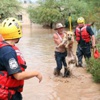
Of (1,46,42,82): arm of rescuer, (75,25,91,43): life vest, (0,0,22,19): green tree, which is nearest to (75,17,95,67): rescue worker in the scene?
(75,25,91,43): life vest

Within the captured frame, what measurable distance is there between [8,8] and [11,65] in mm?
31895

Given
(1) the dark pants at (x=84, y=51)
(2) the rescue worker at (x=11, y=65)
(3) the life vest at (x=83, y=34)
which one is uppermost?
(2) the rescue worker at (x=11, y=65)

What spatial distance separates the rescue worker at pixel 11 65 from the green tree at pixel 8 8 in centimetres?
2971

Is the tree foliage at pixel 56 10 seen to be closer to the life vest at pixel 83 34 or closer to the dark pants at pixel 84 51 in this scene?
the dark pants at pixel 84 51

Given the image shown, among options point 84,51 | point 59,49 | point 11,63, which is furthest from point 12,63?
point 84,51

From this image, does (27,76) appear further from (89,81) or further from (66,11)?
(66,11)

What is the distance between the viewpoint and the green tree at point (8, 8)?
3356 cm

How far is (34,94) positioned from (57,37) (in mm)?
1916

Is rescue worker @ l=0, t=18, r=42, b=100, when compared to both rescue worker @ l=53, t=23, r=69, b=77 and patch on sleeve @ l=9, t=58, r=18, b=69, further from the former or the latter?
rescue worker @ l=53, t=23, r=69, b=77

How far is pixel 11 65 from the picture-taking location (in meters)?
3.51

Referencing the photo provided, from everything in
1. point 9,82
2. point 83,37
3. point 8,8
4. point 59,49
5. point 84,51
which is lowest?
point 84,51

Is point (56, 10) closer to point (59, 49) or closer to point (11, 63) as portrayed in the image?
point (59, 49)

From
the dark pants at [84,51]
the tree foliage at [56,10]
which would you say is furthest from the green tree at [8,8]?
the dark pants at [84,51]

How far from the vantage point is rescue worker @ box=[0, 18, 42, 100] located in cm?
353
